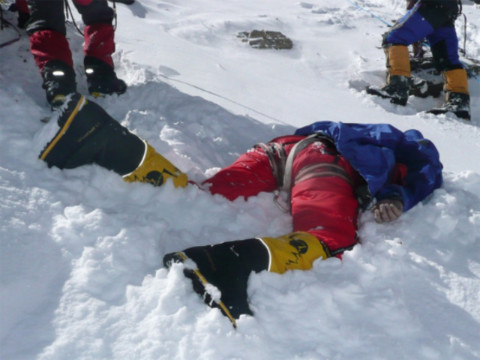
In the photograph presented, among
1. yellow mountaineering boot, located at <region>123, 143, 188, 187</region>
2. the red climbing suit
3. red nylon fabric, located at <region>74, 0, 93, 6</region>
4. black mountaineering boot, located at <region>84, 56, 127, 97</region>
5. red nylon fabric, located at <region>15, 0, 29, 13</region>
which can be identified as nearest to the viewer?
yellow mountaineering boot, located at <region>123, 143, 188, 187</region>

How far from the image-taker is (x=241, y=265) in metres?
1.60

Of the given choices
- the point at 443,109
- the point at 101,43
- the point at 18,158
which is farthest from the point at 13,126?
the point at 443,109

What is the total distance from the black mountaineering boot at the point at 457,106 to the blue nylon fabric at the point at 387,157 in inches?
79.8

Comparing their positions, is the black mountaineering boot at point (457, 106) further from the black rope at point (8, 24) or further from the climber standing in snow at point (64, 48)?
the black rope at point (8, 24)

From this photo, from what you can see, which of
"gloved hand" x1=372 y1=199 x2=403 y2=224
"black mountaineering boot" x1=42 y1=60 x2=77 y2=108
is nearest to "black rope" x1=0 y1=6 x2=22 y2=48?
"black mountaineering boot" x1=42 y1=60 x2=77 y2=108

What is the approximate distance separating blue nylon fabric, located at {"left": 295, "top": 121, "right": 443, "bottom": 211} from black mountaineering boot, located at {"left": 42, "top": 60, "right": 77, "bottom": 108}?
1.49 metres

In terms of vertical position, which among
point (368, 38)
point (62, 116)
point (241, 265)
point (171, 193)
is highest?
point (62, 116)

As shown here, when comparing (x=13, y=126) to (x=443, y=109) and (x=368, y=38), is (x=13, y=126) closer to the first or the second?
(x=443, y=109)

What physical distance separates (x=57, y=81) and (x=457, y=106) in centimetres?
361

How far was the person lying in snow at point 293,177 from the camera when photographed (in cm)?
160

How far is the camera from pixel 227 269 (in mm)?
1573

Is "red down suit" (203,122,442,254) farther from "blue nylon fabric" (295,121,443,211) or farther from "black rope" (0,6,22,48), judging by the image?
"black rope" (0,6,22,48)

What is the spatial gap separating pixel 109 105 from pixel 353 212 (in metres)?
1.91

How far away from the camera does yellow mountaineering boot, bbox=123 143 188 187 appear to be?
207cm
